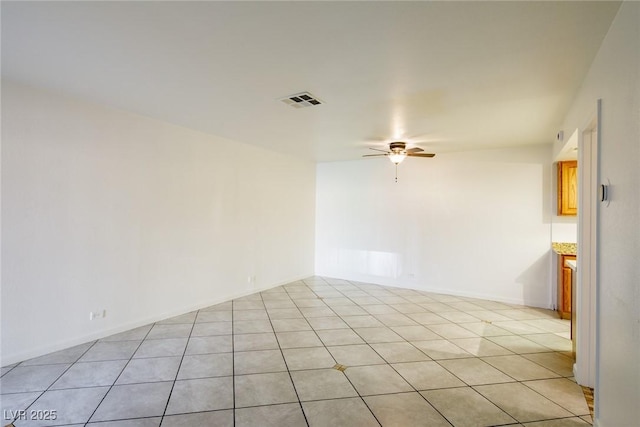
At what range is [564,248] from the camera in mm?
4758

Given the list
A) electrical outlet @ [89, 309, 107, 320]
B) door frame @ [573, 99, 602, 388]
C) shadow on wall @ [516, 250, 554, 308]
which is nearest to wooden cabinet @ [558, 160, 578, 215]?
shadow on wall @ [516, 250, 554, 308]

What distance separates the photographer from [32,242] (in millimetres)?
3055

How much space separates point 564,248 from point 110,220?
625 centimetres

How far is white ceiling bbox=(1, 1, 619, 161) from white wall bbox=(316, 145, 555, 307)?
1.62m

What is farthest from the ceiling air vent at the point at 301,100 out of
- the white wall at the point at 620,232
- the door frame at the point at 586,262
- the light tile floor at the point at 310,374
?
the light tile floor at the point at 310,374

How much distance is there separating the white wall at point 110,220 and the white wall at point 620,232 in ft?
14.7

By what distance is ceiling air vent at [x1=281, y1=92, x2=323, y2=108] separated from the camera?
3123 mm

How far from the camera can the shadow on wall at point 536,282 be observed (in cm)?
505

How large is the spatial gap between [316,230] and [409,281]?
2.39m

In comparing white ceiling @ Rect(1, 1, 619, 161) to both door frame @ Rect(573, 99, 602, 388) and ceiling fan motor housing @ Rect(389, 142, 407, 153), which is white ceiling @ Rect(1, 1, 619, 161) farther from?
ceiling fan motor housing @ Rect(389, 142, 407, 153)

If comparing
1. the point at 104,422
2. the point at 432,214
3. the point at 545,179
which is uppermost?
the point at 545,179

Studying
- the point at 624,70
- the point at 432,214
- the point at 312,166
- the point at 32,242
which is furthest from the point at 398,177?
the point at 32,242

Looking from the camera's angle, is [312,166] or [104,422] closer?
[104,422]

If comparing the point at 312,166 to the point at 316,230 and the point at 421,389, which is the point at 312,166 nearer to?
the point at 316,230
